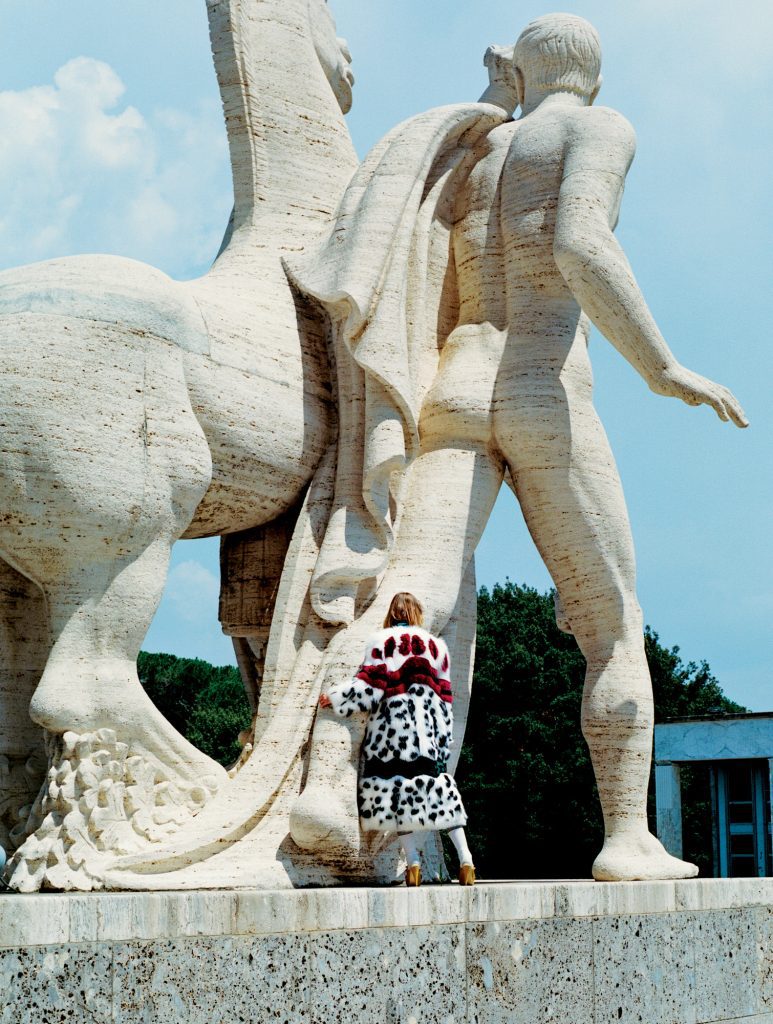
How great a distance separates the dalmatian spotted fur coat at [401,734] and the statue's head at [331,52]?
3127 millimetres

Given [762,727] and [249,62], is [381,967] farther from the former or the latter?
[762,727]

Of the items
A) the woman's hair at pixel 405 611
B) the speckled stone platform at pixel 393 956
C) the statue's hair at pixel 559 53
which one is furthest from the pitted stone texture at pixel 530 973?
the statue's hair at pixel 559 53

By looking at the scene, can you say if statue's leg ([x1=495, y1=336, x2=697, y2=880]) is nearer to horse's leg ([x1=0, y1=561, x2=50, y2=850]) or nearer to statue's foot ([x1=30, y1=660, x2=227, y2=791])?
statue's foot ([x1=30, y1=660, x2=227, y2=791])

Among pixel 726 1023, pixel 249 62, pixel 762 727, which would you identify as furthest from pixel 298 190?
pixel 762 727

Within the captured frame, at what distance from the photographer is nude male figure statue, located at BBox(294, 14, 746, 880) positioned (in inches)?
277

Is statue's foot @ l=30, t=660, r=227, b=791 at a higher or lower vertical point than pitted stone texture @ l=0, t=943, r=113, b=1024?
higher

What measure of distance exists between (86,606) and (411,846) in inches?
70.4

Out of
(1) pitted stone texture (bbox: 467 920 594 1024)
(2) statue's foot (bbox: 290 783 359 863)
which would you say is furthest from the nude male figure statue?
(2) statue's foot (bbox: 290 783 359 863)

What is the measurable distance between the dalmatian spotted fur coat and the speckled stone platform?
433 mm

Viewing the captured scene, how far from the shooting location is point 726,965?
7277mm

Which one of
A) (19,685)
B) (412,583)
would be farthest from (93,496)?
(412,583)

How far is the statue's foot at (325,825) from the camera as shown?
6.08m

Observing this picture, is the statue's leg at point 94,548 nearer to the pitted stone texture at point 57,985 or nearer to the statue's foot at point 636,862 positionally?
the pitted stone texture at point 57,985

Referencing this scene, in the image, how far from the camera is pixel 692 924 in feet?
23.1
